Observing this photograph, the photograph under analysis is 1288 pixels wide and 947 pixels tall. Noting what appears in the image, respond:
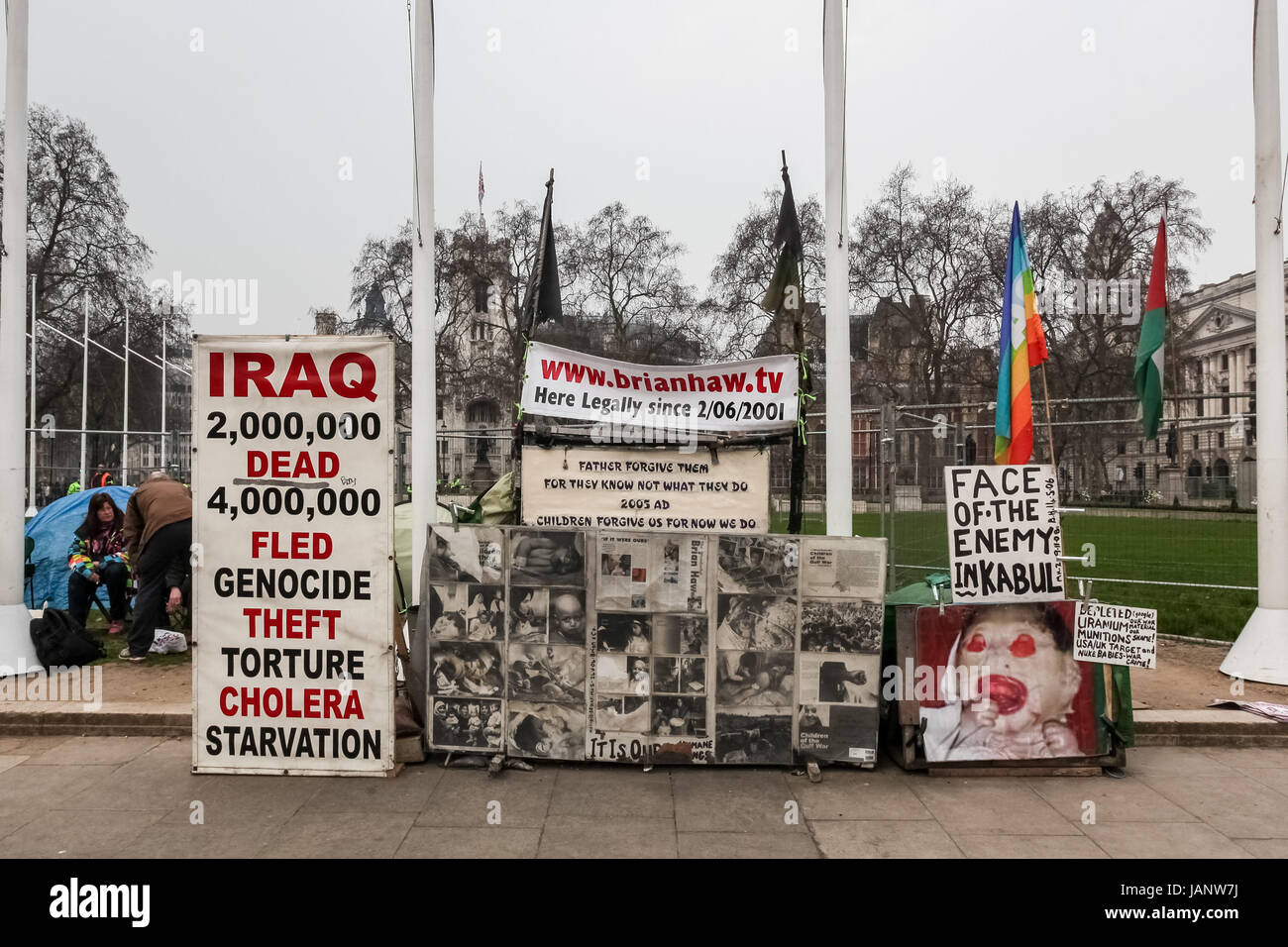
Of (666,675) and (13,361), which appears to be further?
(13,361)

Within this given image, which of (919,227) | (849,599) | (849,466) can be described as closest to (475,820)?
(849,599)

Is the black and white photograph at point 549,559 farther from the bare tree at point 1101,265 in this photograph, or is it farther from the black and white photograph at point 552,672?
the bare tree at point 1101,265

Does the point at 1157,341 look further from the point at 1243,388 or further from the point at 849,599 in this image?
the point at 1243,388

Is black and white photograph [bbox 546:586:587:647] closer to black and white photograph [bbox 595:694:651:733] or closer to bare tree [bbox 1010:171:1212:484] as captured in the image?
black and white photograph [bbox 595:694:651:733]

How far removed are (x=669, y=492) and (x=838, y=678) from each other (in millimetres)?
1665

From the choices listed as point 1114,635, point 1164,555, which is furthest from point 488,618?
point 1164,555

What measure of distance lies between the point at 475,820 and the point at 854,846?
77.6 inches

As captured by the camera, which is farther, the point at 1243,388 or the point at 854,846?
the point at 1243,388

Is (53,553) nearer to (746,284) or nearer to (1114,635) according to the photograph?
(1114,635)

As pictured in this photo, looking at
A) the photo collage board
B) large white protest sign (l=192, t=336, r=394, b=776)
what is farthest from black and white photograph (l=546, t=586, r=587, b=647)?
large white protest sign (l=192, t=336, r=394, b=776)

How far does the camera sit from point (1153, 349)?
24.2 feet

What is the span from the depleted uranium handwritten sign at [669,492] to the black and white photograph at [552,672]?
3.12 ft

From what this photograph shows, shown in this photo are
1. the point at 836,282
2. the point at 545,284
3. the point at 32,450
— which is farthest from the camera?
the point at 32,450
